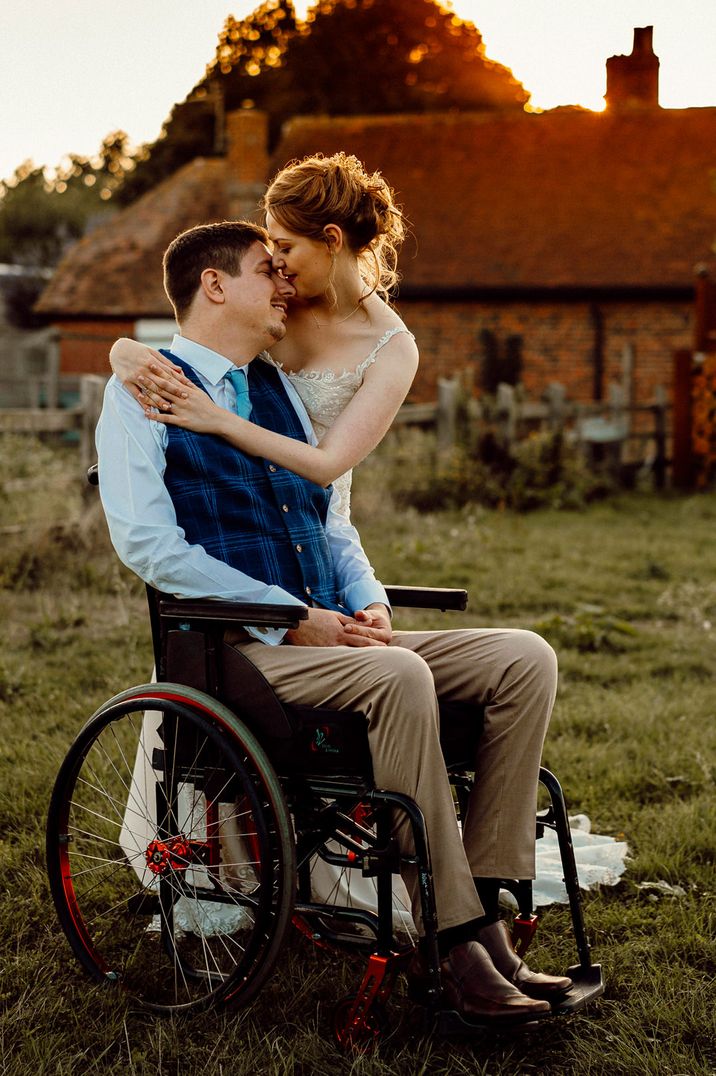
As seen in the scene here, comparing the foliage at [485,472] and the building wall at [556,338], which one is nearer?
the foliage at [485,472]

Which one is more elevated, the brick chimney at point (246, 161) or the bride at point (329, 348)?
the brick chimney at point (246, 161)

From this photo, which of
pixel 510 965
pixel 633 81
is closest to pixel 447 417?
pixel 510 965

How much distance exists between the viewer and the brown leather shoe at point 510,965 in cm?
272

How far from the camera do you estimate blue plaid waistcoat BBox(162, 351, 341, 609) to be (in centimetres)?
295

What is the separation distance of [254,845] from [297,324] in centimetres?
142

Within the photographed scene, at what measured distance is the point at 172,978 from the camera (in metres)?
3.06

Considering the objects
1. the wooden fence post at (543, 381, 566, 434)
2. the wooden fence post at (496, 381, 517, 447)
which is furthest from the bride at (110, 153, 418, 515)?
the wooden fence post at (543, 381, 566, 434)

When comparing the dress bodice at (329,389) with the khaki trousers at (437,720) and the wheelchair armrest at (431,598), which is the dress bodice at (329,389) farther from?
the khaki trousers at (437,720)

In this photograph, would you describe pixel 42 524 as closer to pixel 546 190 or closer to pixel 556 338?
pixel 556 338

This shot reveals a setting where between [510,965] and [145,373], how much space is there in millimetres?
1576

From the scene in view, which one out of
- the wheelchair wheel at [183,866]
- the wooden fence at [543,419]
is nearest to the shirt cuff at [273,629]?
the wheelchair wheel at [183,866]

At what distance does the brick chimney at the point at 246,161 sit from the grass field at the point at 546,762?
53.5 feet

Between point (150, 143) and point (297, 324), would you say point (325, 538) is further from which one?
point (150, 143)

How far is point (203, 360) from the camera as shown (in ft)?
10.2
